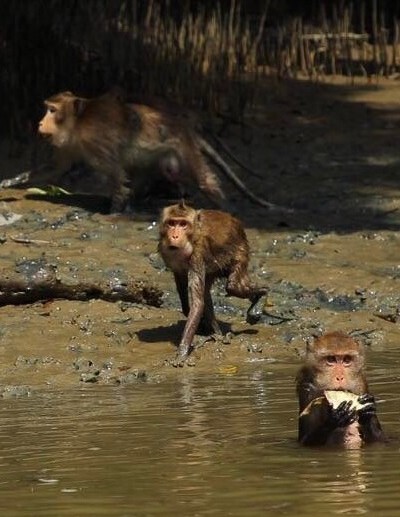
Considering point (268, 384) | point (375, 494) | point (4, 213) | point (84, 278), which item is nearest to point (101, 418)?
point (268, 384)

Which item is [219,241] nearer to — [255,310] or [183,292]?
[183,292]

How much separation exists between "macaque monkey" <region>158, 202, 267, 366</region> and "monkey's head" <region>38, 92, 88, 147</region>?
13.0ft

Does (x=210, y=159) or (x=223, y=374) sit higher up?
(x=210, y=159)

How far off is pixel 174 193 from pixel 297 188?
133 cm

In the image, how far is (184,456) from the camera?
26.7 ft

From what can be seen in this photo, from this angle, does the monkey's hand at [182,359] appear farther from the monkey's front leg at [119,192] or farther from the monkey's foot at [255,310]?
the monkey's front leg at [119,192]

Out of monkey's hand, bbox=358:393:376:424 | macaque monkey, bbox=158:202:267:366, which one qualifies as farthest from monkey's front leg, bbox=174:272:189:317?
monkey's hand, bbox=358:393:376:424

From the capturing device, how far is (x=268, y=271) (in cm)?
1335

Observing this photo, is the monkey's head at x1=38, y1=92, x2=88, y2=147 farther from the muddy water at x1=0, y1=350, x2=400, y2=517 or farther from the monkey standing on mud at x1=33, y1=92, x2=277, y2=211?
the muddy water at x1=0, y1=350, x2=400, y2=517

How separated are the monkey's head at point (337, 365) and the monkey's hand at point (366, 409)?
159mm

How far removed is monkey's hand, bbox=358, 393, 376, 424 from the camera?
7938 mm

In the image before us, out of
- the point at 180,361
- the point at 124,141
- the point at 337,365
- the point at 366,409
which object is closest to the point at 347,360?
the point at 337,365

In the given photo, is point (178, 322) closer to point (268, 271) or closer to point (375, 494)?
point (268, 271)

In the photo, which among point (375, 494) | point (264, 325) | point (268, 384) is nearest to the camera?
point (375, 494)
